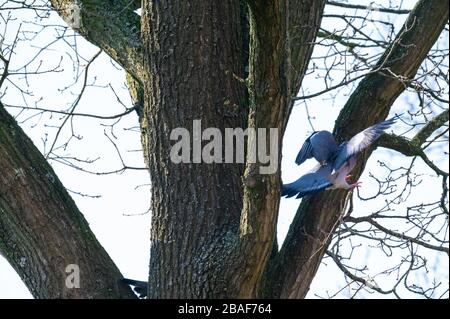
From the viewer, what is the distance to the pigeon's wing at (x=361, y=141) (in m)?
4.17

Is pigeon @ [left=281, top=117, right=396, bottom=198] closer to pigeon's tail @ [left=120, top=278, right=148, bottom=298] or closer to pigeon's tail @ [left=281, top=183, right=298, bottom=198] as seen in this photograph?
pigeon's tail @ [left=281, top=183, right=298, bottom=198]

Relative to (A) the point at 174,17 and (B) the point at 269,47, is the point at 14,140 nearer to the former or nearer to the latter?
(A) the point at 174,17

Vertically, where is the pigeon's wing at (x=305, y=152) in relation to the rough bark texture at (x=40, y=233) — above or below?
above

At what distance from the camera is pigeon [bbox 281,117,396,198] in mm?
4207

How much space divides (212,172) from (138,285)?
620 millimetres

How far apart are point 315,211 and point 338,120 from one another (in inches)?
20.4

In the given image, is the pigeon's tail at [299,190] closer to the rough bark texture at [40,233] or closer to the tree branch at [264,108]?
the tree branch at [264,108]

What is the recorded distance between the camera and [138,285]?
4.24 m

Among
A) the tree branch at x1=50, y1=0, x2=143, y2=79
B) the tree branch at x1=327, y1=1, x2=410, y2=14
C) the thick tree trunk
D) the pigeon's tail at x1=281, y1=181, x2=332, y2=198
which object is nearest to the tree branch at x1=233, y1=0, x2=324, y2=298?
the thick tree trunk

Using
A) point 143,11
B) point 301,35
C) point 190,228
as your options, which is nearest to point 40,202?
point 190,228

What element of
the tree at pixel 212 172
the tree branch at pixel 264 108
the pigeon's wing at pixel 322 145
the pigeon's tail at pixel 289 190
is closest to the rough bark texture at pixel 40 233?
the tree at pixel 212 172

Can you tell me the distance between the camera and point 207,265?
3.97 m

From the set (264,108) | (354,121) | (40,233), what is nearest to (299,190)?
(354,121)
